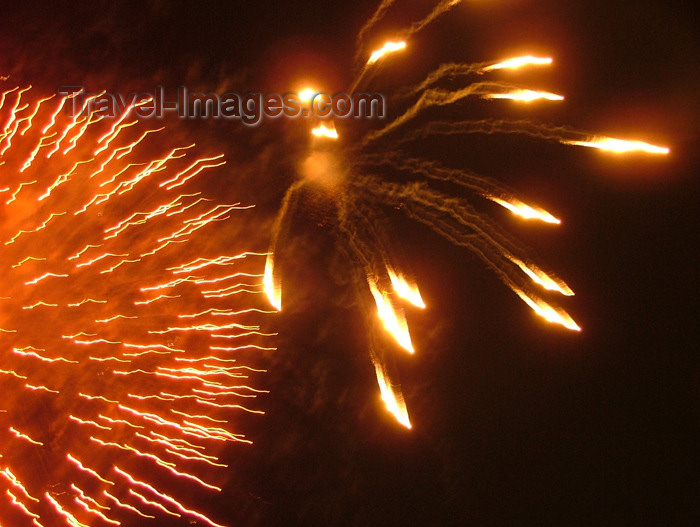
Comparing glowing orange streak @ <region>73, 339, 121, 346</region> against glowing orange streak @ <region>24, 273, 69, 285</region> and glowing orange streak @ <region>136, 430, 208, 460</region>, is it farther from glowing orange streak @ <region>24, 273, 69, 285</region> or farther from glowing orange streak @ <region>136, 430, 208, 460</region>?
glowing orange streak @ <region>136, 430, 208, 460</region>

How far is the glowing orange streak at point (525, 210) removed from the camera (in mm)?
3271

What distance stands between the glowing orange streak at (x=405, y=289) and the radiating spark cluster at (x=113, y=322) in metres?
0.96

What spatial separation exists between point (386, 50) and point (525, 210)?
1.46 meters

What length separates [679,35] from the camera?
10.7ft

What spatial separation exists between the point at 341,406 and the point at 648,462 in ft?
7.27

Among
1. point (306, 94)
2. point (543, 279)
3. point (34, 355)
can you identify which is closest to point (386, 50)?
point (306, 94)

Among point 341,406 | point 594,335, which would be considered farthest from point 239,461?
point 594,335

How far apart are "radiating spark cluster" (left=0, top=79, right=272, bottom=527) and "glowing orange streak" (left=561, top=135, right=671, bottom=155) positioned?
2.44 metres

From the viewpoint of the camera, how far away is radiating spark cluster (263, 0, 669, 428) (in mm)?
3246

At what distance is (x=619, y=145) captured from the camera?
3.29 metres

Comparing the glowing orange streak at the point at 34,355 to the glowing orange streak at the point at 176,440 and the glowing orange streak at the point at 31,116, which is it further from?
the glowing orange streak at the point at 31,116

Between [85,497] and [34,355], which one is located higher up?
[34,355]

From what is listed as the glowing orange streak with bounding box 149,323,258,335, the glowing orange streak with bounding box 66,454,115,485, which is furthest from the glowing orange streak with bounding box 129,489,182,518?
the glowing orange streak with bounding box 149,323,258,335

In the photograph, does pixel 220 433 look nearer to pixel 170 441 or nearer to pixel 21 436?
pixel 170 441
